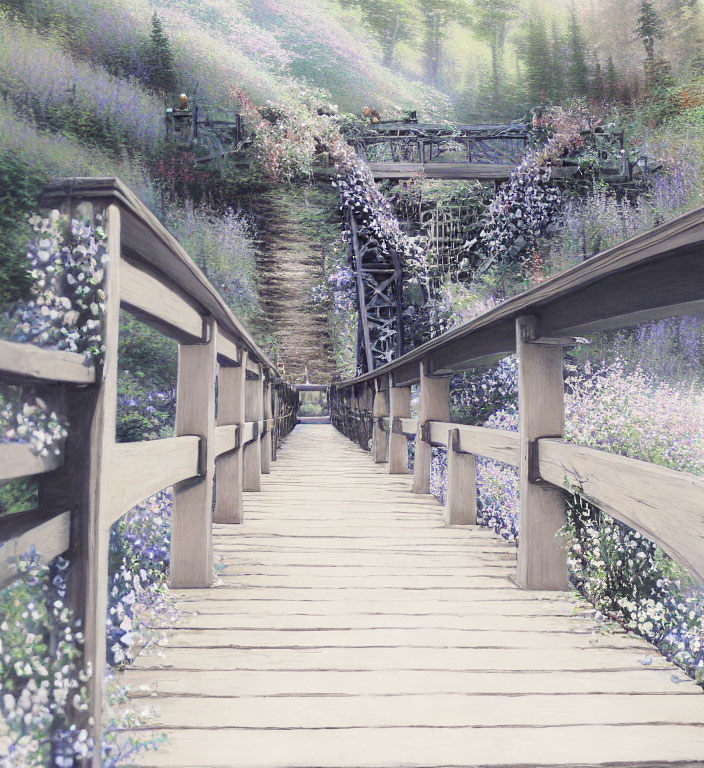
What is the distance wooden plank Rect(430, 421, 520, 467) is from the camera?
2670mm

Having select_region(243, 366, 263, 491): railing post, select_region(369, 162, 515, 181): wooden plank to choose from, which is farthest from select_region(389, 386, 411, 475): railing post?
select_region(369, 162, 515, 181): wooden plank

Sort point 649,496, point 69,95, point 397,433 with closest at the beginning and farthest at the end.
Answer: point 649,496, point 397,433, point 69,95

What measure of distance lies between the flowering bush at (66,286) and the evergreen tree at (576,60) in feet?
49.2

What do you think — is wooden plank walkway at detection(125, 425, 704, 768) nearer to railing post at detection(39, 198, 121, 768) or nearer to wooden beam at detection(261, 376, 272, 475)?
railing post at detection(39, 198, 121, 768)

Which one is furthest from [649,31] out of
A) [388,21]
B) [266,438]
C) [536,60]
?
[266,438]

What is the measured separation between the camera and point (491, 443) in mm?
2947

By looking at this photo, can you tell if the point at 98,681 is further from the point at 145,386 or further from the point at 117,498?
the point at 145,386

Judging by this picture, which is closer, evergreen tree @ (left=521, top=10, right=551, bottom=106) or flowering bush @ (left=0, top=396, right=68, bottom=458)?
flowering bush @ (left=0, top=396, right=68, bottom=458)

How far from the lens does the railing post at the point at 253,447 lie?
4.85 m

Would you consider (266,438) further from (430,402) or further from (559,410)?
(559,410)

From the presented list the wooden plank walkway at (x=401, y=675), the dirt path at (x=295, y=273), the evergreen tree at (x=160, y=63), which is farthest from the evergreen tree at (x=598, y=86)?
the wooden plank walkway at (x=401, y=675)

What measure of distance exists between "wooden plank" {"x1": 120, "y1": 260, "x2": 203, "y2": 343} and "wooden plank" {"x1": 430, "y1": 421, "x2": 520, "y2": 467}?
133 centimetres

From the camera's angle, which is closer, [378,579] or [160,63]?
[378,579]

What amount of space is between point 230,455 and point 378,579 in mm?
1232
